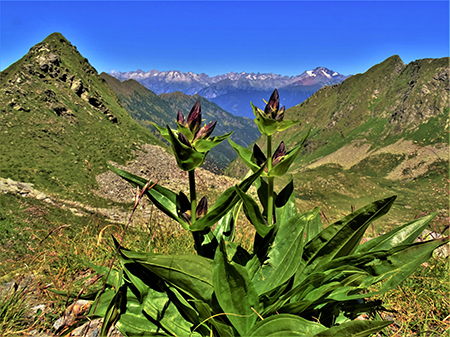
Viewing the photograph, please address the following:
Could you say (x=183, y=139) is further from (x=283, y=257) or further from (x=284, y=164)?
(x=283, y=257)

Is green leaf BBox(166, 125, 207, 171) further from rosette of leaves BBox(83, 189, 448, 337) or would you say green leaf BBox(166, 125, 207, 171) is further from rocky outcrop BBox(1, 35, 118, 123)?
rocky outcrop BBox(1, 35, 118, 123)

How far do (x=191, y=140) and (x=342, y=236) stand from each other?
1678 millimetres

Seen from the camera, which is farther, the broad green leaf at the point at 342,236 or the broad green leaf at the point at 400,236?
the broad green leaf at the point at 400,236

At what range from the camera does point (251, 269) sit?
264 centimetres

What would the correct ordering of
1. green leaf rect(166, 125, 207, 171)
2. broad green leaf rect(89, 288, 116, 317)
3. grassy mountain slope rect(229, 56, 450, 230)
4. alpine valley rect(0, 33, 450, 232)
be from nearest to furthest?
1. green leaf rect(166, 125, 207, 171)
2. broad green leaf rect(89, 288, 116, 317)
3. alpine valley rect(0, 33, 450, 232)
4. grassy mountain slope rect(229, 56, 450, 230)

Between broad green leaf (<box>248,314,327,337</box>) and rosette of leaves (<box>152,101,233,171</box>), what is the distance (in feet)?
4.42

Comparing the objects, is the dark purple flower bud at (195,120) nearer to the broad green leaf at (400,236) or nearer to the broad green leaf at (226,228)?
the broad green leaf at (226,228)

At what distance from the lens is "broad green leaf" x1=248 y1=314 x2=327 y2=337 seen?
80.2 inches

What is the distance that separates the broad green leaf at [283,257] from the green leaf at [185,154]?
41.7 inches

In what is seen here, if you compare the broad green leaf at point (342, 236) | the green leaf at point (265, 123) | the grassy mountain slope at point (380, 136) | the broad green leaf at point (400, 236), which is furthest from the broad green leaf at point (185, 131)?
the grassy mountain slope at point (380, 136)

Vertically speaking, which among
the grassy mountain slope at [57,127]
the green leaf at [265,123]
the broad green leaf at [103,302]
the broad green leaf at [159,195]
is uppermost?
the grassy mountain slope at [57,127]

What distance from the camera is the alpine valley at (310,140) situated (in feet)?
92.3

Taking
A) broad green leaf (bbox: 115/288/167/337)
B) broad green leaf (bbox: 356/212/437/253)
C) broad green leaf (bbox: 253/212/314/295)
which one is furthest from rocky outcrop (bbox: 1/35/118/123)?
broad green leaf (bbox: 356/212/437/253)

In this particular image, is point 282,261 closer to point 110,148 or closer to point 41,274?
point 41,274
